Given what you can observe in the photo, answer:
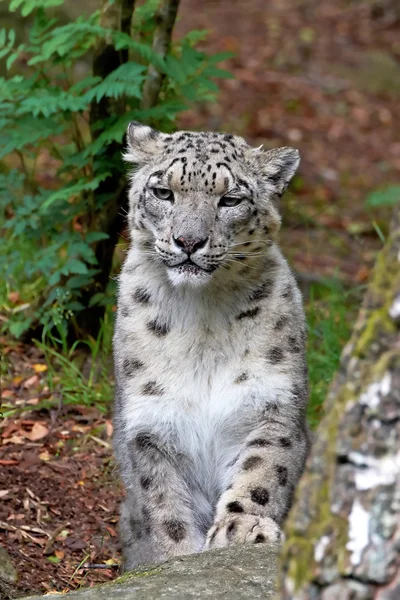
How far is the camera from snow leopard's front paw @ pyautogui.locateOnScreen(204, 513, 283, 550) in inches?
160

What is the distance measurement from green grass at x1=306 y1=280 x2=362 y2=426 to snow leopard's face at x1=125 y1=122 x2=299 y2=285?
5.97 ft

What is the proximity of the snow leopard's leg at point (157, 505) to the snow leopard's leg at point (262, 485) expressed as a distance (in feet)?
0.71

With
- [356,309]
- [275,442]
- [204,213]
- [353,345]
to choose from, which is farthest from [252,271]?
[356,309]

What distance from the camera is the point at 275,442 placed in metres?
4.43

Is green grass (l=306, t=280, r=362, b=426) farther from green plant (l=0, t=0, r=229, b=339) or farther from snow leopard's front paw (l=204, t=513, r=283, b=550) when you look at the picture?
snow leopard's front paw (l=204, t=513, r=283, b=550)

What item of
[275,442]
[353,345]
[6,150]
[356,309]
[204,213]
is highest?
[353,345]

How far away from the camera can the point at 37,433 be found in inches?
231

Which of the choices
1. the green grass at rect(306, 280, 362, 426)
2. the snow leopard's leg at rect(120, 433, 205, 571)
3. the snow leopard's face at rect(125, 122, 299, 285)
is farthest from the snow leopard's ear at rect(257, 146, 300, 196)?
the green grass at rect(306, 280, 362, 426)

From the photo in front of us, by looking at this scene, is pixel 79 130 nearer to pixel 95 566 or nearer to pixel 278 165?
pixel 278 165

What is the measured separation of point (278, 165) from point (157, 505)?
5.38 feet

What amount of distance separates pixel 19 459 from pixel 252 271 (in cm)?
184

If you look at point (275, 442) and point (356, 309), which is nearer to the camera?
point (275, 442)

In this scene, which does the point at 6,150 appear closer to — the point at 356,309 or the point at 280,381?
the point at 280,381

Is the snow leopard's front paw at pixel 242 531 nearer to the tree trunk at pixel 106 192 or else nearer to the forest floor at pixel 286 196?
the forest floor at pixel 286 196
